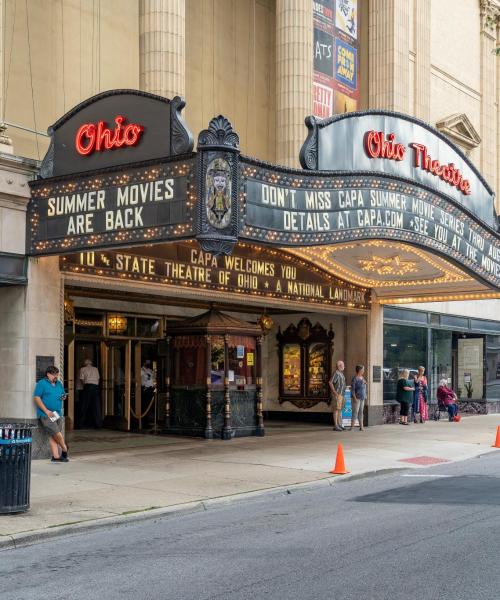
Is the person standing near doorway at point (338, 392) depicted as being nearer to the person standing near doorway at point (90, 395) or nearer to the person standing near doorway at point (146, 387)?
the person standing near doorway at point (146, 387)

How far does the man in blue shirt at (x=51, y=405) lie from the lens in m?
16.2

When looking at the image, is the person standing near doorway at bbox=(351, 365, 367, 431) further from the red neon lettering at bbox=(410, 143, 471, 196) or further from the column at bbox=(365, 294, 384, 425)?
the red neon lettering at bbox=(410, 143, 471, 196)

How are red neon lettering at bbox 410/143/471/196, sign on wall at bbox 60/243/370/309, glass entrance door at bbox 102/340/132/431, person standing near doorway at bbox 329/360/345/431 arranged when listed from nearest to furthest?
sign on wall at bbox 60/243/370/309, red neon lettering at bbox 410/143/471/196, glass entrance door at bbox 102/340/132/431, person standing near doorway at bbox 329/360/345/431

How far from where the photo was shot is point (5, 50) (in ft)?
63.0

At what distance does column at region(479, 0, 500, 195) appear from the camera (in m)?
36.9

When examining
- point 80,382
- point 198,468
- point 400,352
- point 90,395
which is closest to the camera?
point 198,468

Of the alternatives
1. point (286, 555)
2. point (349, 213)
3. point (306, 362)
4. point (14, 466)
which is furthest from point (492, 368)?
point (286, 555)

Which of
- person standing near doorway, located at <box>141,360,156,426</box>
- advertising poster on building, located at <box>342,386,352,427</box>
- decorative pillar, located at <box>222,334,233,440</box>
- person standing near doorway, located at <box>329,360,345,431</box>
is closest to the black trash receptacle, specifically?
decorative pillar, located at <box>222,334,233,440</box>

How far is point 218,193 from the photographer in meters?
14.0

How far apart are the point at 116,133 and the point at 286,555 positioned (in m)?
8.50

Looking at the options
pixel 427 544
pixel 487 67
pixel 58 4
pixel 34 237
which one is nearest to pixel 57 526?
pixel 427 544

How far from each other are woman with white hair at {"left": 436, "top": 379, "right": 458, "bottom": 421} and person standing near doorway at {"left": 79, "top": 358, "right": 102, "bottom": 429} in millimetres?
12188

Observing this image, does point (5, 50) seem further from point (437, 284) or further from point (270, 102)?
point (437, 284)

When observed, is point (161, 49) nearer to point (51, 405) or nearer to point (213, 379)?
point (213, 379)
